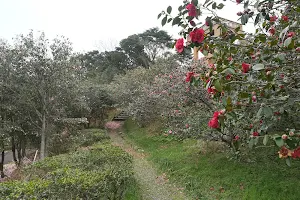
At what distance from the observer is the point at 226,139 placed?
19.9 ft

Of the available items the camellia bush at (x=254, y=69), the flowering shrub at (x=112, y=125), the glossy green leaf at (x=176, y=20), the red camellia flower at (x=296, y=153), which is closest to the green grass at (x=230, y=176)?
the camellia bush at (x=254, y=69)

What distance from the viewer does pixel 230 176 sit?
18.7 ft

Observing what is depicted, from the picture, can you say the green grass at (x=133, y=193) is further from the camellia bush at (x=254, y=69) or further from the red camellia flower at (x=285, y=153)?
the red camellia flower at (x=285, y=153)

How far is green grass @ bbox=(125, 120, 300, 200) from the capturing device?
15.3 feet

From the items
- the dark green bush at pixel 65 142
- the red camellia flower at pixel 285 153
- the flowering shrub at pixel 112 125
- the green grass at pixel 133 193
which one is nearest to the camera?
the red camellia flower at pixel 285 153

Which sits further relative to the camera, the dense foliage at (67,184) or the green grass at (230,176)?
the green grass at (230,176)

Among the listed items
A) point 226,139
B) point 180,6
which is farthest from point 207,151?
point 180,6

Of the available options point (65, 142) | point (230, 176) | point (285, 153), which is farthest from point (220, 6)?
point (65, 142)

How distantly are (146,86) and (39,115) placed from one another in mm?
6453

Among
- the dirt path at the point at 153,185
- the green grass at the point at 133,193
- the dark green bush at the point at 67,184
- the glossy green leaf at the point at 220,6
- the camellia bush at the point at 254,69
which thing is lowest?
the dirt path at the point at 153,185

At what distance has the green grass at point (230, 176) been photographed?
15.3ft

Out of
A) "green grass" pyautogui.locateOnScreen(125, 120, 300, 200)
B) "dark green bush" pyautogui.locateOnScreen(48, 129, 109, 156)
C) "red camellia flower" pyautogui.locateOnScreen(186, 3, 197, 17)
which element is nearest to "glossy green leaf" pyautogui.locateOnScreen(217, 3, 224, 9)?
"red camellia flower" pyautogui.locateOnScreen(186, 3, 197, 17)

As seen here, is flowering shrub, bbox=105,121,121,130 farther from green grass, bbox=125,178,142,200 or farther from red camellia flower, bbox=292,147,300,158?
red camellia flower, bbox=292,147,300,158

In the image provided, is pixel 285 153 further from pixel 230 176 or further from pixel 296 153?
pixel 230 176
